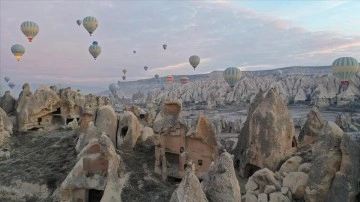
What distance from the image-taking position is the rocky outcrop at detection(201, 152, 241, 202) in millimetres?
10688

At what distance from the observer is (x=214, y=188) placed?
10.8 m

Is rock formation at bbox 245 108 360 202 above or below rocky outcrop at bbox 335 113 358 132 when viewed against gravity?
above

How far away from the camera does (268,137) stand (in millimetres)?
16906

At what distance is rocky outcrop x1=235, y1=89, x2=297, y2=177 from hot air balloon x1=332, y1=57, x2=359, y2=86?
3244 cm

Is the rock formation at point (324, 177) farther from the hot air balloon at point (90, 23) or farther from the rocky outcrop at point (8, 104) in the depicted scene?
the hot air balloon at point (90, 23)

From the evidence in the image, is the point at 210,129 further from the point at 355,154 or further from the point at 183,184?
the point at 183,184

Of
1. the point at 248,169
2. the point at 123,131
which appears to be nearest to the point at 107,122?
the point at 123,131

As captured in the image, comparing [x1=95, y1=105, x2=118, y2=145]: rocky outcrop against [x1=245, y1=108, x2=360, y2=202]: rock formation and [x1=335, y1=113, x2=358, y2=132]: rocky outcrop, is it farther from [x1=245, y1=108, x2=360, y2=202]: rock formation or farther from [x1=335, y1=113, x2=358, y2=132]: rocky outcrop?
[x1=335, y1=113, x2=358, y2=132]: rocky outcrop

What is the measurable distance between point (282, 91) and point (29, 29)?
76467mm

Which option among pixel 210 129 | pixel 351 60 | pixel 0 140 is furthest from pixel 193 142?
pixel 351 60

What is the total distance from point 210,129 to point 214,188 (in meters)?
7.10

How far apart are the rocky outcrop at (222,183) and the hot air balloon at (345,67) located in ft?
131

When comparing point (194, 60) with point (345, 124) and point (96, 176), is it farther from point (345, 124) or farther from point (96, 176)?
point (96, 176)

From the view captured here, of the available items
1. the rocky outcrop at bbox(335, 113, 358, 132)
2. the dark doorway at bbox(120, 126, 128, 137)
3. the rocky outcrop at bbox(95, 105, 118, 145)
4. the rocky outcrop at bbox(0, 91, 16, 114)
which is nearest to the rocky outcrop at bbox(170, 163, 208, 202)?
the dark doorway at bbox(120, 126, 128, 137)
